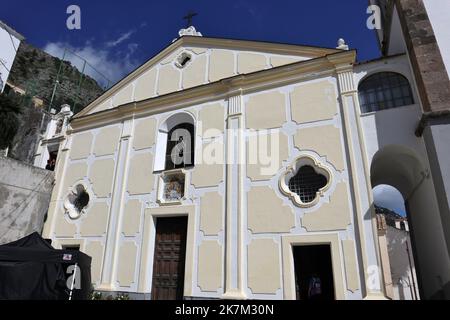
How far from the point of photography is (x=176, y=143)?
12.9 m

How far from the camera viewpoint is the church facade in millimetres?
8930

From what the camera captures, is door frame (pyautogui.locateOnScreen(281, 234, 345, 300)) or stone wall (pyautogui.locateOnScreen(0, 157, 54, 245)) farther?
stone wall (pyautogui.locateOnScreen(0, 157, 54, 245))

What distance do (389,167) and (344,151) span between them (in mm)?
2783

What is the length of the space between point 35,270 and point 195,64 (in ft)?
30.4

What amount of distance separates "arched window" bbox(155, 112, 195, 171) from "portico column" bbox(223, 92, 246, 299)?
1923 mm

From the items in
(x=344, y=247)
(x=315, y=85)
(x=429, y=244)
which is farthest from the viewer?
(x=315, y=85)

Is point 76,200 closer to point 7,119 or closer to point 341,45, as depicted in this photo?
point 7,119

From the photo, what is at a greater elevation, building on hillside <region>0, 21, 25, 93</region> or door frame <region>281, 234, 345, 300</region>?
building on hillside <region>0, 21, 25, 93</region>

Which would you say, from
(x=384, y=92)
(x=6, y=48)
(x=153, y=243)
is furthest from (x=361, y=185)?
(x=6, y=48)

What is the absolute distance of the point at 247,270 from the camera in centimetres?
938

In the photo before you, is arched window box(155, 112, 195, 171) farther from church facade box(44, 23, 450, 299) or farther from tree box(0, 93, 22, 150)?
tree box(0, 93, 22, 150)

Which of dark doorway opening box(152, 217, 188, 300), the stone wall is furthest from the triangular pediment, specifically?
dark doorway opening box(152, 217, 188, 300)

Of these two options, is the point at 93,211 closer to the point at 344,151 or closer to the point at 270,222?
the point at 270,222
